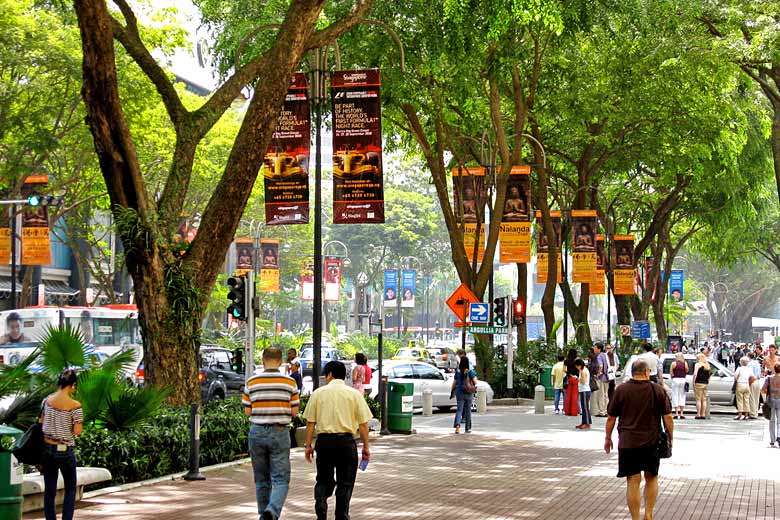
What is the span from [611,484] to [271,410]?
6.36 m

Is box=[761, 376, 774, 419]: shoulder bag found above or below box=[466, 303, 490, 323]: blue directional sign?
below

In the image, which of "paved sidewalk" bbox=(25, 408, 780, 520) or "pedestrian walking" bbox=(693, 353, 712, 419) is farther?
"pedestrian walking" bbox=(693, 353, 712, 419)

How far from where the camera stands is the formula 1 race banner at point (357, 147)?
21219 millimetres

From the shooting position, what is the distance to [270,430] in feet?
36.6

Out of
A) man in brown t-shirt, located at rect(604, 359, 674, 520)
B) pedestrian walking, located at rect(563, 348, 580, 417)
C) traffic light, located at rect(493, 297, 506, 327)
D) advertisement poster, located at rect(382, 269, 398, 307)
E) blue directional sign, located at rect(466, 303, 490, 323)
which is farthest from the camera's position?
advertisement poster, located at rect(382, 269, 398, 307)

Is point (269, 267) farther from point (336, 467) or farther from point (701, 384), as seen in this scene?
point (336, 467)

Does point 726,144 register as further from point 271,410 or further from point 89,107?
point 271,410

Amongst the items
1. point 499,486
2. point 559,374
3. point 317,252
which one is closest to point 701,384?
point 559,374

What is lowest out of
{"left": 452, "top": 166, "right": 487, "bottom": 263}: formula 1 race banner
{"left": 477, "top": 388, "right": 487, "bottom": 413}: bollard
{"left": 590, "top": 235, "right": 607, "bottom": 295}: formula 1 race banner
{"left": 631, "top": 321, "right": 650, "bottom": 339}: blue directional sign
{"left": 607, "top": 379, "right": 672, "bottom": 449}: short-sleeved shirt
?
{"left": 477, "top": 388, "right": 487, "bottom": 413}: bollard

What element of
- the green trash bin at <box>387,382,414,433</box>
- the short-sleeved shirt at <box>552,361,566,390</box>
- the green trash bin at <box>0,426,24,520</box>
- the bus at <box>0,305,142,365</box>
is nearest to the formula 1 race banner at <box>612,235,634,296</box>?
the short-sleeved shirt at <box>552,361,566,390</box>

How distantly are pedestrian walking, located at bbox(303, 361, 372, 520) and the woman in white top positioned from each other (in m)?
21.5

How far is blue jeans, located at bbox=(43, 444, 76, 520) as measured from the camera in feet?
36.4

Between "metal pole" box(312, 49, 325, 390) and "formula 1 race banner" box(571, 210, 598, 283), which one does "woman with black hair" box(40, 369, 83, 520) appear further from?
"formula 1 race banner" box(571, 210, 598, 283)

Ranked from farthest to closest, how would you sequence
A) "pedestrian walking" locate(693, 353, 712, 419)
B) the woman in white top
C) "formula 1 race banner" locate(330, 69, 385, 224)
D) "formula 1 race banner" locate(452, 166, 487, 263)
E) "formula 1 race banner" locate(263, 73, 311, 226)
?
"formula 1 race banner" locate(452, 166, 487, 263)
"pedestrian walking" locate(693, 353, 712, 419)
the woman in white top
"formula 1 race banner" locate(263, 73, 311, 226)
"formula 1 race banner" locate(330, 69, 385, 224)
